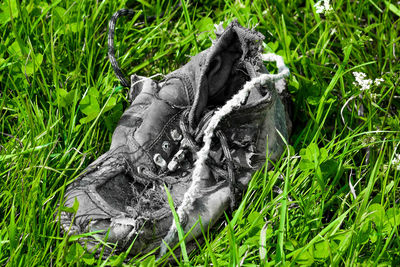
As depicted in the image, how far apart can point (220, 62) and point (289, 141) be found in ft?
1.67

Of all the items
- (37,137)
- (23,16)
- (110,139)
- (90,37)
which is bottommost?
(110,139)

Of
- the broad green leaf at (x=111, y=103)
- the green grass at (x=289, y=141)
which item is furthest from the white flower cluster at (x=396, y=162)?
the broad green leaf at (x=111, y=103)

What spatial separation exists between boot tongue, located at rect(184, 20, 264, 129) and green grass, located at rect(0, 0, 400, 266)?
1.21 feet

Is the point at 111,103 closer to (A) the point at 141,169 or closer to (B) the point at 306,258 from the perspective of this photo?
(A) the point at 141,169

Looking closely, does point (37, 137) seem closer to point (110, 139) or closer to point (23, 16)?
point (110, 139)

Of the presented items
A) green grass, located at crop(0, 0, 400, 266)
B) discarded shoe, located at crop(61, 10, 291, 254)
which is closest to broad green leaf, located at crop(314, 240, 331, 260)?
green grass, located at crop(0, 0, 400, 266)

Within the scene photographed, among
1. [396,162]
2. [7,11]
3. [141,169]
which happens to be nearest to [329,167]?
[396,162]

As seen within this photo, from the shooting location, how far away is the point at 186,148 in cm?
218

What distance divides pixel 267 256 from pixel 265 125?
0.58 metres

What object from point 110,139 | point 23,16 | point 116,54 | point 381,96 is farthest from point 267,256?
point 23,16

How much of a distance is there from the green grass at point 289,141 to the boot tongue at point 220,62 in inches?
14.5

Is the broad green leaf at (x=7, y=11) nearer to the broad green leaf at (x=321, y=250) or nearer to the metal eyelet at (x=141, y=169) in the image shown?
the metal eyelet at (x=141, y=169)

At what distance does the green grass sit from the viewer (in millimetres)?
1851

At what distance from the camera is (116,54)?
2.66 meters
